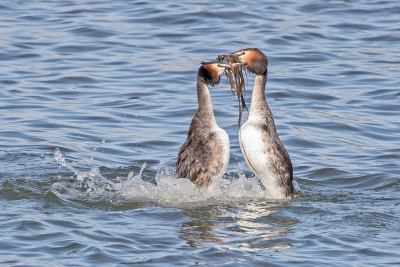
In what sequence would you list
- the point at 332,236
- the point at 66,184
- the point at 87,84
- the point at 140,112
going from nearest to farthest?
the point at 332,236
the point at 66,184
the point at 140,112
the point at 87,84

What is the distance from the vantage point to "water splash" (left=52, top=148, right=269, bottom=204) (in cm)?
723

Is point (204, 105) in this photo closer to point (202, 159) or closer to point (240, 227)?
point (202, 159)

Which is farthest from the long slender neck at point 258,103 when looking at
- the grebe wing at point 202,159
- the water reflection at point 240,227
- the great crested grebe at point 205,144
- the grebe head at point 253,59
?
the water reflection at point 240,227

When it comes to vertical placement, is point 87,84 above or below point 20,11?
below

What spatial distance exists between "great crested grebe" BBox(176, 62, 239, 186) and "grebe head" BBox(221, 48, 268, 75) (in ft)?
0.82

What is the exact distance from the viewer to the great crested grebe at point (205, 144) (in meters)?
7.16

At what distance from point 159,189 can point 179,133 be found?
2.84 metres

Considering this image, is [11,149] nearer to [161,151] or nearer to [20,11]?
[161,151]

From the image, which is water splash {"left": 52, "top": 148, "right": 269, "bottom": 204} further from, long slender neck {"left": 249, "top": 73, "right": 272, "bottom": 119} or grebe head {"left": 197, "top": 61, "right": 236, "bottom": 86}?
grebe head {"left": 197, "top": 61, "right": 236, "bottom": 86}

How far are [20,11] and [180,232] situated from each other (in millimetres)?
12599

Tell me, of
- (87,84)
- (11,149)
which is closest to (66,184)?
(11,149)

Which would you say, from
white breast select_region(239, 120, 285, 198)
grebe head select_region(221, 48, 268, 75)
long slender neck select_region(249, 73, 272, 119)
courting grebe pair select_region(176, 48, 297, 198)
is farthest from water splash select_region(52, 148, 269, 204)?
grebe head select_region(221, 48, 268, 75)

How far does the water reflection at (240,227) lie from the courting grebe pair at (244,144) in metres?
0.34

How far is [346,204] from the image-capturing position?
714 cm
